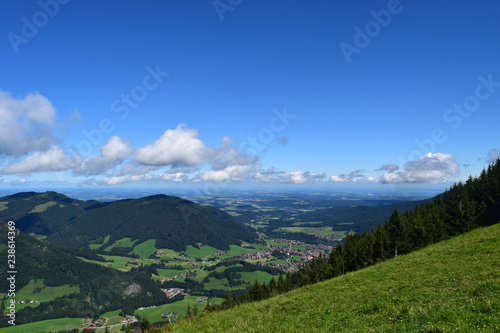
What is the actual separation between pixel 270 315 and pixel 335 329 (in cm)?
834

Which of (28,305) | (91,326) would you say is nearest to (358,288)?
(91,326)

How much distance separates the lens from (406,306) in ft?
54.0

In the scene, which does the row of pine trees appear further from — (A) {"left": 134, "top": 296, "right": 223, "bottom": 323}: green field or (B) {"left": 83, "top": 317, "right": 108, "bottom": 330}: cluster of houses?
(B) {"left": 83, "top": 317, "right": 108, "bottom": 330}: cluster of houses

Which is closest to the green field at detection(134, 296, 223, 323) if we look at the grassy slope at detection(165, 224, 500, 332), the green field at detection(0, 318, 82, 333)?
the green field at detection(0, 318, 82, 333)

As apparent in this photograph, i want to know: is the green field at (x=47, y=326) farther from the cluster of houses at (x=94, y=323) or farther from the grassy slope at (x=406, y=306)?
the grassy slope at (x=406, y=306)

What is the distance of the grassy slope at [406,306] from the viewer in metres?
12.9

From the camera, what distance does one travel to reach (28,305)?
185 metres

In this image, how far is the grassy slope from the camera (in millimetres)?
12949

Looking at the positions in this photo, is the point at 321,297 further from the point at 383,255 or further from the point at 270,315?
the point at 383,255

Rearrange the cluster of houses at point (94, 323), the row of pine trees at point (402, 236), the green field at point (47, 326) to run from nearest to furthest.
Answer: the row of pine trees at point (402, 236) → the green field at point (47, 326) → the cluster of houses at point (94, 323)

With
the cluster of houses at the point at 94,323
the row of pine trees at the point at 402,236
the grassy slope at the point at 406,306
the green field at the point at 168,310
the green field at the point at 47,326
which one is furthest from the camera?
the cluster of houses at the point at 94,323

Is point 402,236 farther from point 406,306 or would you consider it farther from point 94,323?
point 94,323

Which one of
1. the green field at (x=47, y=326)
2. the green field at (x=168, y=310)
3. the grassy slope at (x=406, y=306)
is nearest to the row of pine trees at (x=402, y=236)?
the grassy slope at (x=406, y=306)

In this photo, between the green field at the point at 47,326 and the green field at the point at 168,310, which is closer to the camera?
the green field at the point at 47,326
